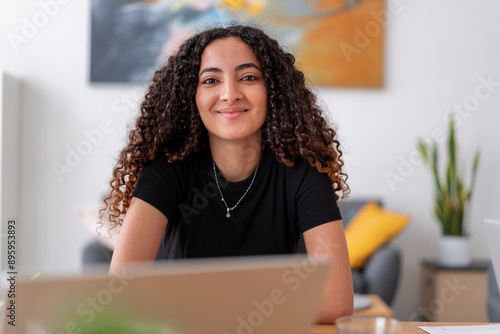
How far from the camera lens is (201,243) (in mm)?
1535

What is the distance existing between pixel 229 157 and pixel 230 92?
21 cm

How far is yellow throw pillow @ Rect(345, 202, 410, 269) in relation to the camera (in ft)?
10.8

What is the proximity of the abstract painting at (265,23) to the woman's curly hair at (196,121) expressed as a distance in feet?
7.17

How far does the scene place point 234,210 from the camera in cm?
156

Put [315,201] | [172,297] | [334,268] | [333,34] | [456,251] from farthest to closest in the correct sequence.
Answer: [333,34] → [456,251] → [315,201] → [334,268] → [172,297]

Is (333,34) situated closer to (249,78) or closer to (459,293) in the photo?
(459,293)

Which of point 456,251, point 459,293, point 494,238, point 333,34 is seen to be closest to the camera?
point 494,238

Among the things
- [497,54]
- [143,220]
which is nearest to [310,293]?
[143,220]

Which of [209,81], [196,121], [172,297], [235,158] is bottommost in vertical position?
[172,297]

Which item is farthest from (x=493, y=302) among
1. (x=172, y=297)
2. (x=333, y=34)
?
(x=333, y=34)

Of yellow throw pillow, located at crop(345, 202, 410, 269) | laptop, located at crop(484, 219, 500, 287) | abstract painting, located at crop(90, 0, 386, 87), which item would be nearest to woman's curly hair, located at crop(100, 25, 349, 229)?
laptop, located at crop(484, 219, 500, 287)

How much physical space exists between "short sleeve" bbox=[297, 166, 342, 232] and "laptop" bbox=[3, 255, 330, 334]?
0.72 m

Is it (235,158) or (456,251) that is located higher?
(235,158)

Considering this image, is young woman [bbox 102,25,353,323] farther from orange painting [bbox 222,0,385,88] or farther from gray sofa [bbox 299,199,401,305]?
orange painting [bbox 222,0,385,88]
